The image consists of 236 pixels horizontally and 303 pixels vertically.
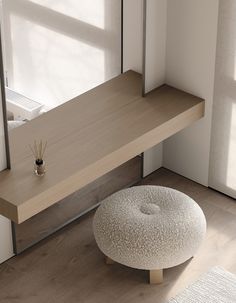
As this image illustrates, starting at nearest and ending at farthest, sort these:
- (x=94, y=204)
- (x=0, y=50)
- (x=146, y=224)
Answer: (x=0, y=50) → (x=146, y=224) → (x=94, y=204)

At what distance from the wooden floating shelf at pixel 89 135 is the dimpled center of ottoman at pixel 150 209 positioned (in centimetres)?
22

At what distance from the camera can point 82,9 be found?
12.4ft

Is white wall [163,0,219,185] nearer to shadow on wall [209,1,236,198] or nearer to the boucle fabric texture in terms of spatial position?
shadow on wall [209,1,236,198]

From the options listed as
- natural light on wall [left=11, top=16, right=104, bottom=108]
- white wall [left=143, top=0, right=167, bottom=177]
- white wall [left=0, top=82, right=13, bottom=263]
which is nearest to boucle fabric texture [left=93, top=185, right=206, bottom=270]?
white wall [left=0, top=82, right=13, bottom=263]

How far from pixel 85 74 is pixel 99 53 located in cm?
12

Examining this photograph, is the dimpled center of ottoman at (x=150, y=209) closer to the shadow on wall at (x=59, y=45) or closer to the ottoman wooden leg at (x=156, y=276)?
the ottoman wooden leg at (x=156, y=276)

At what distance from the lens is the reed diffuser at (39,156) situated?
3498 mm

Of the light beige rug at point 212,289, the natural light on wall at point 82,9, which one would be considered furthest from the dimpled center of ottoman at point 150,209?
the natural light on wall at point 82,9

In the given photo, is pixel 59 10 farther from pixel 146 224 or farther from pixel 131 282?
pixel 131 282

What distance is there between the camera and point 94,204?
13.7 feet

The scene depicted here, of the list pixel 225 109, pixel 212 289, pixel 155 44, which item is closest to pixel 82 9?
pixel 155 44

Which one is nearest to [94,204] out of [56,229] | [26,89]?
[56,229]

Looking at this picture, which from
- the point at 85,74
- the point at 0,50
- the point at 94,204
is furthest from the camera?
A: the point at 94,204

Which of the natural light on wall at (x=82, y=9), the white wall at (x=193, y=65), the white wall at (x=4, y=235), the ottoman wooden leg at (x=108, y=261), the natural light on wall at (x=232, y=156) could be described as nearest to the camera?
the white wall at (x=4, y=235)
